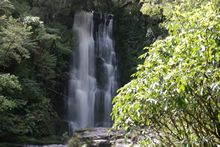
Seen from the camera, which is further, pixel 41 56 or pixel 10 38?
pixel 41 56

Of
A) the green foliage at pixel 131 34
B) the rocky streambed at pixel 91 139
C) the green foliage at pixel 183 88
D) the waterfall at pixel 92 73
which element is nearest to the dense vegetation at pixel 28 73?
the waterfall at pixel 92 73

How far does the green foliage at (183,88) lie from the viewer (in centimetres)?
226

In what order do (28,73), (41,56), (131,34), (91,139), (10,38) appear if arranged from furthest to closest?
(131,34), (41,56), (28,73), (10,38), (91,139)

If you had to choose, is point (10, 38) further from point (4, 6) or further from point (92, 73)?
point (92, 73)

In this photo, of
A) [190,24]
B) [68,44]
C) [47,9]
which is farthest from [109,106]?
[190,24]

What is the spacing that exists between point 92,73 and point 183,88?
61.7 ft

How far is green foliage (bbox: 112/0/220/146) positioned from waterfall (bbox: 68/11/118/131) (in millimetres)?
15786

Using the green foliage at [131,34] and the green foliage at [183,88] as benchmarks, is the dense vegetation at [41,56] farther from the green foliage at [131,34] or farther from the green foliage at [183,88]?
the green foliage at [183,88]

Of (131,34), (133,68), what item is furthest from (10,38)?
(131,34)

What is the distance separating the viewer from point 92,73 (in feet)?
68.6

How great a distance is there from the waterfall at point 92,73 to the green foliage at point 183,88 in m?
15.8

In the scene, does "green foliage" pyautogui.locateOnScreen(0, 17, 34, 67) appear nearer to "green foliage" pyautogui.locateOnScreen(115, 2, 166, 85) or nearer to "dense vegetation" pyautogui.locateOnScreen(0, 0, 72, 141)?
"dense vegetation" pyautogui.locateOnScreen(0, 0, 72, 141)

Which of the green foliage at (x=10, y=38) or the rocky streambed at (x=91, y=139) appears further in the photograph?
the green foliage at (x=10, y=38)

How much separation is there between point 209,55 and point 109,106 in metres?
18.1
